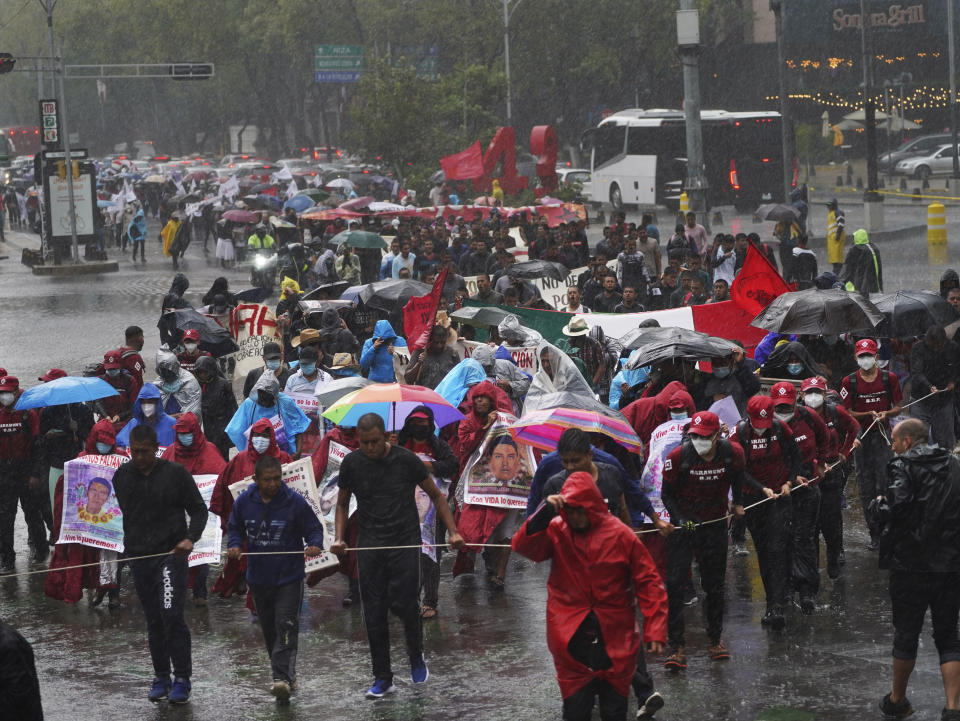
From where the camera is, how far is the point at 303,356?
467 inches

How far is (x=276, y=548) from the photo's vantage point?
811cm

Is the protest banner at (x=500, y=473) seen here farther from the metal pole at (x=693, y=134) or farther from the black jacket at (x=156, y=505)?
the metal pole at (x=693, y=134)

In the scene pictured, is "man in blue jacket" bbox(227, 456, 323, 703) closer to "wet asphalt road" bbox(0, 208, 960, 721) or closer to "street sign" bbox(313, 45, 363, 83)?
"wet asphalt road" bbox(0, 208, 960, 721)

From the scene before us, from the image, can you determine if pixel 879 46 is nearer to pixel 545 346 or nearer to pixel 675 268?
pixel 675 268

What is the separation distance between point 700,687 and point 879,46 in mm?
61775

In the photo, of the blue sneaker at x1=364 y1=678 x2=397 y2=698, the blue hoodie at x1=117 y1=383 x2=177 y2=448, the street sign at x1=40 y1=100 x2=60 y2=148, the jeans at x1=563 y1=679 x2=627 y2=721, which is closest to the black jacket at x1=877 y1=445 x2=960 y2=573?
the jeans at x1=563 y1=679 x2=627 y2=721

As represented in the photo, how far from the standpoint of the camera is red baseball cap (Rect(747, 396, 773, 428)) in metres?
8.88

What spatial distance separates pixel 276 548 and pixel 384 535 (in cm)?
57

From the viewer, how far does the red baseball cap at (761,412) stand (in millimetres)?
8875

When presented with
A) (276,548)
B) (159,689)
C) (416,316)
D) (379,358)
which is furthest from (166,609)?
(416,316)

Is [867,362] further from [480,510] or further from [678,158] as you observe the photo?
[678,158]

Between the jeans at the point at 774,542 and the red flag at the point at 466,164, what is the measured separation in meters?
26.4

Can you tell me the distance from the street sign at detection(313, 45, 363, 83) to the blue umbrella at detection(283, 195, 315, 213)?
26.0 metres

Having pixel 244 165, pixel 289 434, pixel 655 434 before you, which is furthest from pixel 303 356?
pixel 244 165
